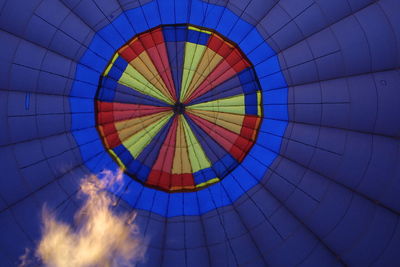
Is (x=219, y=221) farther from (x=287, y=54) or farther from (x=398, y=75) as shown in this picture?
(x=398, y=75)

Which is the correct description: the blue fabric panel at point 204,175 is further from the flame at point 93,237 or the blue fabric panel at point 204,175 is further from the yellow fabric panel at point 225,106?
the flame at point 93,237

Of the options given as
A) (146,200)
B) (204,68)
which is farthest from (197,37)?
(146,200)

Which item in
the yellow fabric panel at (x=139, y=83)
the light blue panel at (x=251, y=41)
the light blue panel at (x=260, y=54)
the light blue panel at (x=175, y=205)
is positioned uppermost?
the light blue panel at (x=251, y=41)

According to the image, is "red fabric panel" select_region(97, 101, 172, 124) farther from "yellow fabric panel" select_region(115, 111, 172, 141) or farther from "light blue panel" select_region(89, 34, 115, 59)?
"light blue panel" select_region(89, 34, 115, 59)

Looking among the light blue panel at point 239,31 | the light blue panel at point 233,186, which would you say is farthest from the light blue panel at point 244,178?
the light blue panel at point 239,31

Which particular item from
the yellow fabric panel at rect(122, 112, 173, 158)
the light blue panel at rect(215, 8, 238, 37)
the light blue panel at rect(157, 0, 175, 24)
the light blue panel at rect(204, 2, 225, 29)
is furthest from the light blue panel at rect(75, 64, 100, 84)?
the light blue panel at rect(215, 8, 238, 37)

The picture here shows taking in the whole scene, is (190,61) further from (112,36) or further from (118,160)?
(118,160)
